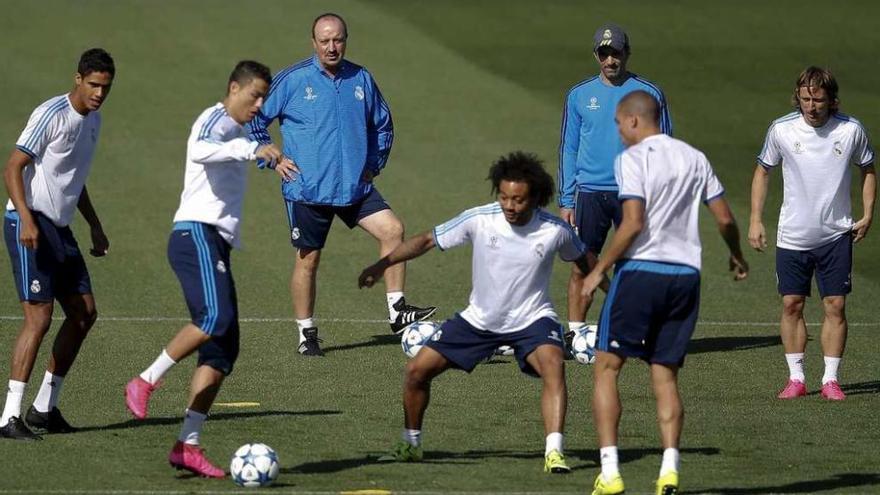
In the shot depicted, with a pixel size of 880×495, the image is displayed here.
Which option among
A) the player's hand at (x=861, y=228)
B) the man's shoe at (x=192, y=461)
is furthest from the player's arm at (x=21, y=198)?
the player's hand at (x=861, y=228)

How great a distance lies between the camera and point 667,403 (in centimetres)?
921

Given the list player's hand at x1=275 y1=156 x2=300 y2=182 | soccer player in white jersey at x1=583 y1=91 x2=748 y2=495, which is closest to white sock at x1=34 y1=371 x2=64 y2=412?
player's hand at x1=275 y1=156 x2=300 y2=182

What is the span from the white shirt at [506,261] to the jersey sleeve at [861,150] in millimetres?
3255

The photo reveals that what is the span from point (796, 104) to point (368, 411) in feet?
12.9

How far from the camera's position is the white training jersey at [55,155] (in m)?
10.5

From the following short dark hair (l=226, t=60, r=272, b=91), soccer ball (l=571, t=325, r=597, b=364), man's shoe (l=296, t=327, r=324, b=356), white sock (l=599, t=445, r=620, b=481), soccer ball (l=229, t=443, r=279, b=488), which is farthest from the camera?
man's shoe (l=296, t=327, r=324, b=356)

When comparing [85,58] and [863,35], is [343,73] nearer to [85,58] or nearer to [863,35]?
[85,58]

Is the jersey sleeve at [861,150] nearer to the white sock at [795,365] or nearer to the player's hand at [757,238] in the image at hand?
the player's hand at [757,238]

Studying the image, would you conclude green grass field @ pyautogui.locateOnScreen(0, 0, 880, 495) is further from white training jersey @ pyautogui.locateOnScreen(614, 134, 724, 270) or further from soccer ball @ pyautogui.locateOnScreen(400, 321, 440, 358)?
white training jersey @ pyautogui.locateOnScreen(614, 134, 724, 270)

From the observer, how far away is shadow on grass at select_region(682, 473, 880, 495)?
9.46 metres

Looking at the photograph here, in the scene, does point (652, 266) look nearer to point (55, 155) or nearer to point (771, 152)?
point (771, 152)

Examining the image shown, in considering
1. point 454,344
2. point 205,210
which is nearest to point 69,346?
point 205,210

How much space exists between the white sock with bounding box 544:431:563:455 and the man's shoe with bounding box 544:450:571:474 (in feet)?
0.07

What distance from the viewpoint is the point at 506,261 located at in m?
9.96
